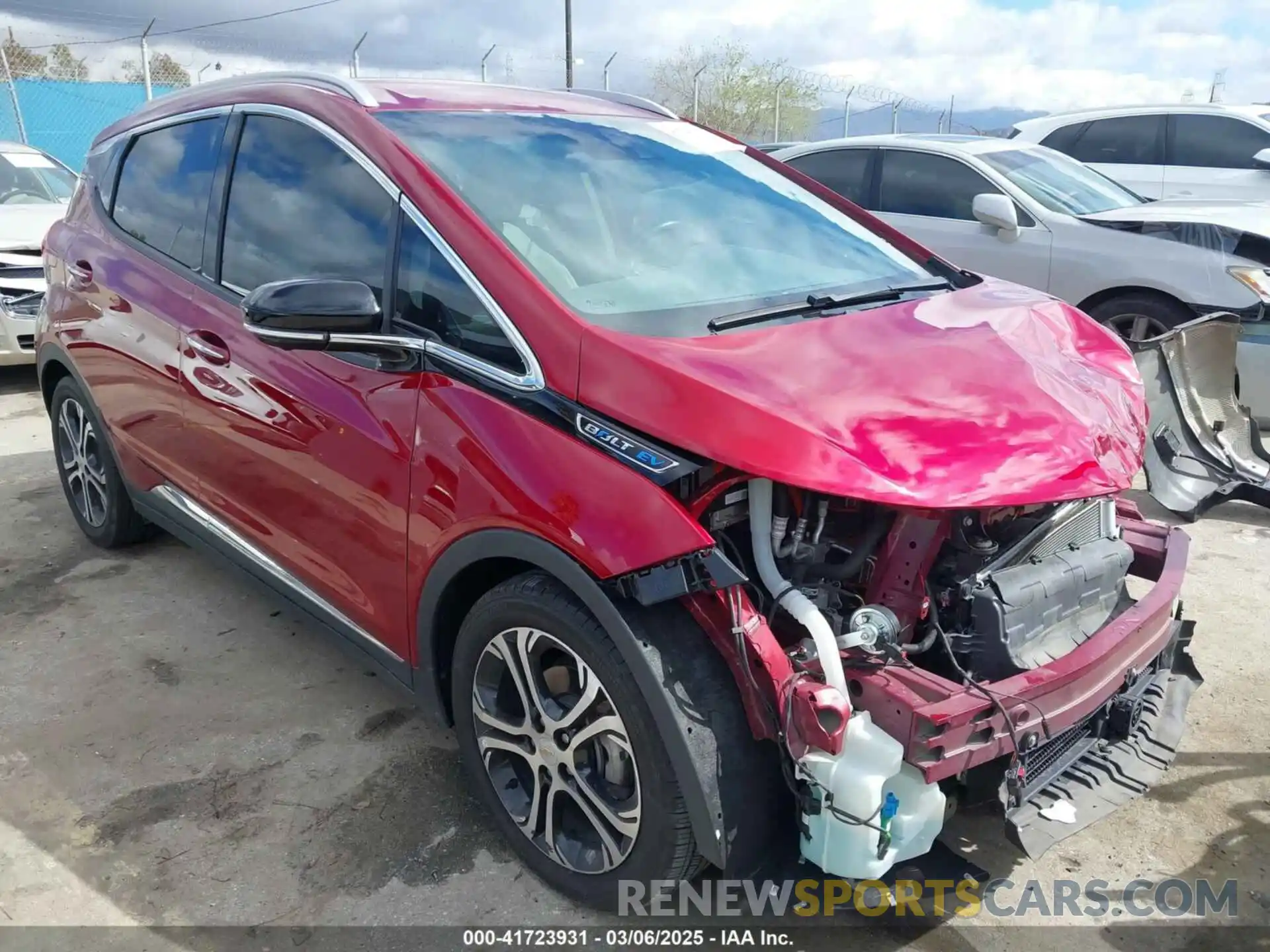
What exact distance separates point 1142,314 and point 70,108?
2041 centimetres

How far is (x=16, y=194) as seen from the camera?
27.0 ft

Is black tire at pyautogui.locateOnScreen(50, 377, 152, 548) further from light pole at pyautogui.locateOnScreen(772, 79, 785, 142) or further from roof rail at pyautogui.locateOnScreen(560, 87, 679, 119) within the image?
light pole at pyautogui.locateOnScreen(772, 79, 785, 142)

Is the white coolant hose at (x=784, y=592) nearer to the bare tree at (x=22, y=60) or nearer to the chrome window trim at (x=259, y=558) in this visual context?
the chrome window trim at (x=259, y=558)

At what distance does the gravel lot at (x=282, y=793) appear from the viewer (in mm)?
2408

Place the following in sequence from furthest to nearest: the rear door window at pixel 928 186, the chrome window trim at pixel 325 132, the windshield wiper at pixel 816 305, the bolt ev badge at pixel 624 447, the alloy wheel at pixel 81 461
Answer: the rear door window at pixel 928 186 → the alloy wheel at pixel 81 461 → the chrome window trim at pixel 325 132 → the windshield wiper at pixel 816 305 → the bolt ev badge at pixel 624 447

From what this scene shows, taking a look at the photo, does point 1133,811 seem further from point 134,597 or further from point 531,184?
point 134,597

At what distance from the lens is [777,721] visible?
1.97m

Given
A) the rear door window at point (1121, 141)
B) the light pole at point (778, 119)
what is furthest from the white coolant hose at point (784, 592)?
the light pole at point (778, 119)

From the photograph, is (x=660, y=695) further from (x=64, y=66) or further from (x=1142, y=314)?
(x=64, y=66)

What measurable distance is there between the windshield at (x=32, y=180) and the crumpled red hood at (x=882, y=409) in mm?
8055

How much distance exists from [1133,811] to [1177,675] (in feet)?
1.29

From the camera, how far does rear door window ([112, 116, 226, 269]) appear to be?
10.6 ft

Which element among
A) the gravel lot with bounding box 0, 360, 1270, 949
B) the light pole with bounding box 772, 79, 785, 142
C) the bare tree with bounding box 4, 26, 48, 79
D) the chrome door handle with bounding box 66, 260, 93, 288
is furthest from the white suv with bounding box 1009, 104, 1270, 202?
the light pole with bounding box 772, 79, 785, 142

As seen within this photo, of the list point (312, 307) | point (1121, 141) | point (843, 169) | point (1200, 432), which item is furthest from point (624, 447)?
point (1121, 141)
